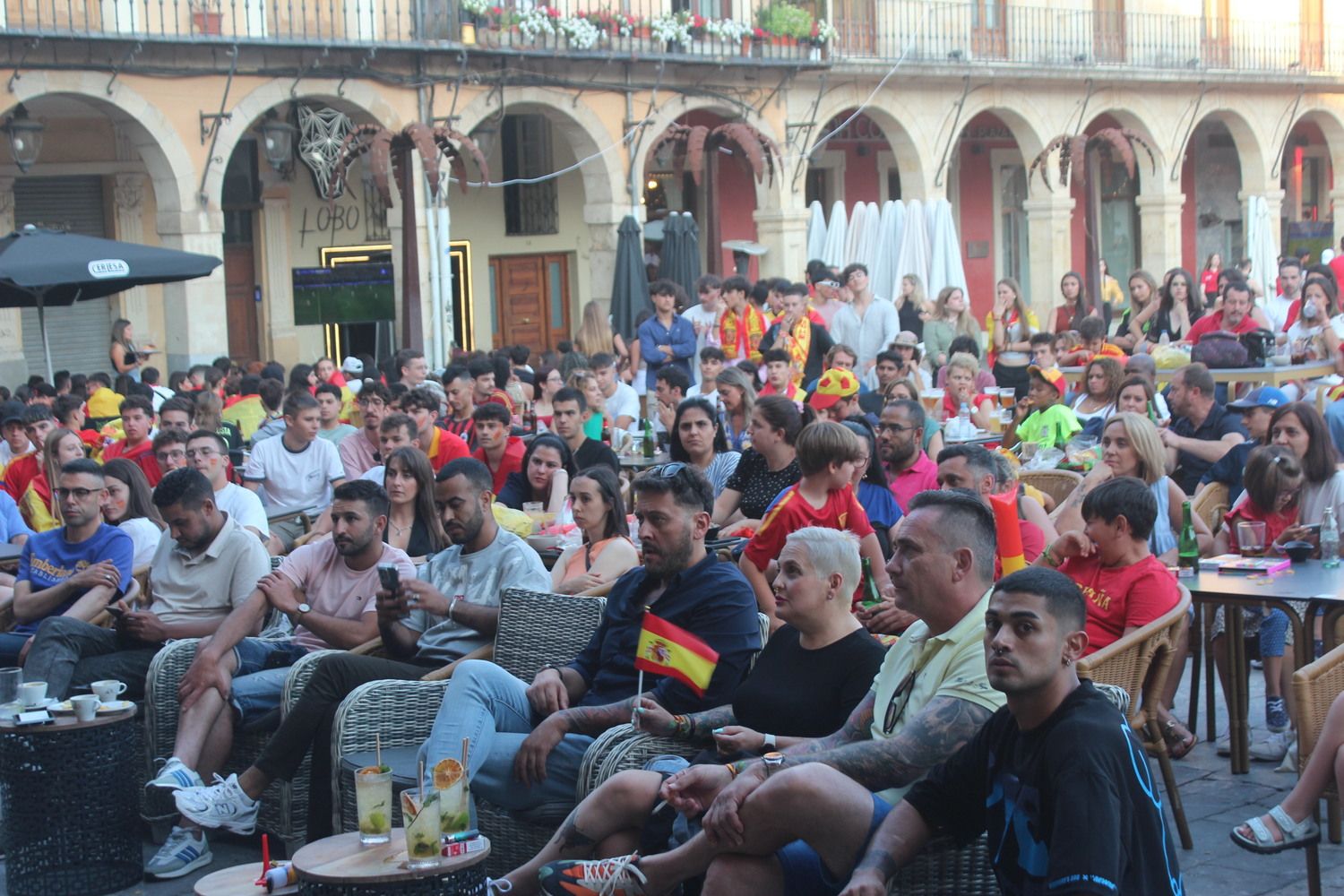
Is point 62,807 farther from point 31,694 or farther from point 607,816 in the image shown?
point 607,816

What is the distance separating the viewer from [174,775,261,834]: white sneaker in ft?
18.3

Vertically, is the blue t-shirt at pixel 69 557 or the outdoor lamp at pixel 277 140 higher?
the outdoor lamp at pixel 277 140

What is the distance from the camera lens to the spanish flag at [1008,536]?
18.9 feet

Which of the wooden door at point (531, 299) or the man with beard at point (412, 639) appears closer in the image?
the man with beard at point (412, 639)

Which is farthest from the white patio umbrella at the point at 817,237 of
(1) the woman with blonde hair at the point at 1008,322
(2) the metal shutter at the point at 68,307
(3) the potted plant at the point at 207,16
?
(2) the metal shutter at the point at 68,307

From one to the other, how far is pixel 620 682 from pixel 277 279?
17334mm

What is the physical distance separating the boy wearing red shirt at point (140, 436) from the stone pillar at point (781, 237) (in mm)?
14681

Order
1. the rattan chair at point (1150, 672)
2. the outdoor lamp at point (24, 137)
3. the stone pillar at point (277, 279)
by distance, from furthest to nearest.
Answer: the stone pillar at point (277, 279) → the outdoor lamp at point (24, 137) → the rattan chair at point (1150, 672)

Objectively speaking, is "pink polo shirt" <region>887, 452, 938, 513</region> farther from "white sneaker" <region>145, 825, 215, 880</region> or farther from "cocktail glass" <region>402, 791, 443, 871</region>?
"cocktail glass" <region>402, 791, 443, 871</region>

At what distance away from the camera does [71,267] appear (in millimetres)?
11875

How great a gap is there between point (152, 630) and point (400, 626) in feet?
3.55

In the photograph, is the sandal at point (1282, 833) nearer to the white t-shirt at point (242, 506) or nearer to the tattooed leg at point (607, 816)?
the tattooed leg at point (607, 816)

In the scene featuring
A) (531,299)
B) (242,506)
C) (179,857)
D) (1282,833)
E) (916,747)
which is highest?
(531,299)

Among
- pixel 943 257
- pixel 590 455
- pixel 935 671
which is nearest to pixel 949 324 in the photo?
pixel 943 257
